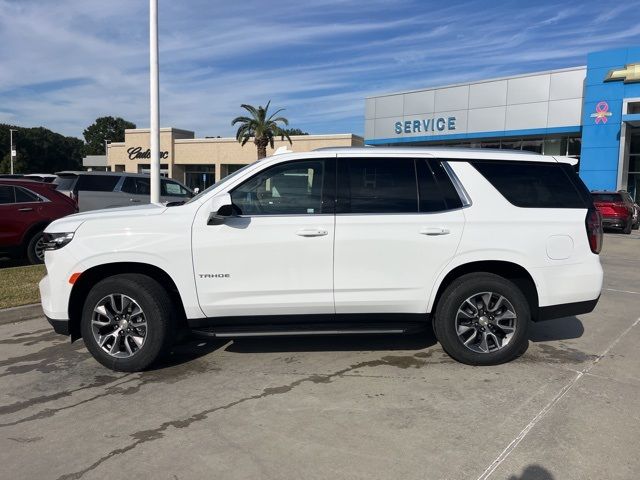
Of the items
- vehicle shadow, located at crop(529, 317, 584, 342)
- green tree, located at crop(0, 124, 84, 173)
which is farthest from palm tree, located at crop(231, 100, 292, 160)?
green tree, located at crop(0, 124, 84, 173)

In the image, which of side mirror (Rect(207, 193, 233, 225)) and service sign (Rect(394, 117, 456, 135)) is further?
service sign (Rect(394, 117, 456, 135))

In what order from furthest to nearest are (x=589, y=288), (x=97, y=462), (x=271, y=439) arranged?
1. (x=589, y=288)
2. (x=271, y=439)
3. (x=97, y=462)

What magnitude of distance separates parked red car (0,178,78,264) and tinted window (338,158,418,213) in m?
7.74

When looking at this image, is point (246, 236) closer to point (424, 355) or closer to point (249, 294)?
point (249, 294)

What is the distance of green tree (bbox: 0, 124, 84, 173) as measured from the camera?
84500 millimetres

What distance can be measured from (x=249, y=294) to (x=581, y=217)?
3.11 m

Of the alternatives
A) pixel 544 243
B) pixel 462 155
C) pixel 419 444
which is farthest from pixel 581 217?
pixel 419 444

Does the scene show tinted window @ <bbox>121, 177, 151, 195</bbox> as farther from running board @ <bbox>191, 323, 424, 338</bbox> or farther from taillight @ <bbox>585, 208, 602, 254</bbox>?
taillight @ <bbox>585, 208, 602, 254</bbox>

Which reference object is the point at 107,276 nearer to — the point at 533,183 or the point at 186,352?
the point at 186,352

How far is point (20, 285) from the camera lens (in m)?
7.89

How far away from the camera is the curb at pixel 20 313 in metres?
6.48

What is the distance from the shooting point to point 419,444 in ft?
11.3

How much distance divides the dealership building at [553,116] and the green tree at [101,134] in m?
94.7

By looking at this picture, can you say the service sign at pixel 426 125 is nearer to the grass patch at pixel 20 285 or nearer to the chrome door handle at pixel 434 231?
the grass patch at pixel 20 285
